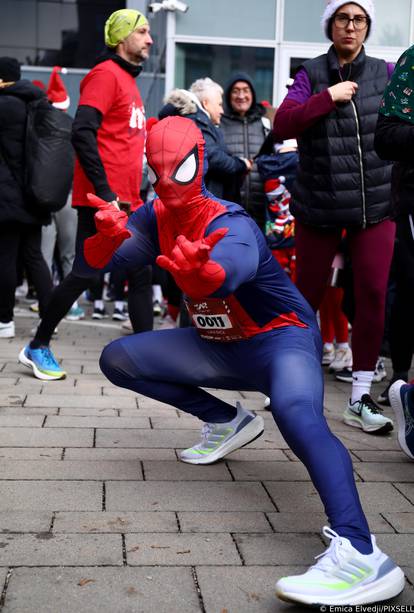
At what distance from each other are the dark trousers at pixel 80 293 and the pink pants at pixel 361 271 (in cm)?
122

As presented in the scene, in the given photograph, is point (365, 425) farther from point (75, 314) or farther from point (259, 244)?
point (75, 314)

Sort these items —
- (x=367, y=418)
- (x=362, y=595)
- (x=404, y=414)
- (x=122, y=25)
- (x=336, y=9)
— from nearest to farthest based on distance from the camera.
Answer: (x=362, y=595) → (x=404, y=414) → (x=367, y=418) → (x=336, y=9) → (x=122, y=25)

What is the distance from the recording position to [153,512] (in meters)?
3.26

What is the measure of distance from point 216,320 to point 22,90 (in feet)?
13.5

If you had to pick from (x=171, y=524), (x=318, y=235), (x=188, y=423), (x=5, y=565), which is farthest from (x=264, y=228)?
(x=5, y=565)

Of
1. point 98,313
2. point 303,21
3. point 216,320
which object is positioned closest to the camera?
point 216,320

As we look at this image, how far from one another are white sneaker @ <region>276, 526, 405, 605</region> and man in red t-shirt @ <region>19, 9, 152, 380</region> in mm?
3194

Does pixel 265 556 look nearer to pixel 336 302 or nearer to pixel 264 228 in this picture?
pixel 336 302

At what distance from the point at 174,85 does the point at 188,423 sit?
8538 mm

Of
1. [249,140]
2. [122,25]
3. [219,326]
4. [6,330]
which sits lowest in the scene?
[6,330]

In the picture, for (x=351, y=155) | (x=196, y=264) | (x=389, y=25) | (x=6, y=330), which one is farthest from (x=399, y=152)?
(x=389, y=25)

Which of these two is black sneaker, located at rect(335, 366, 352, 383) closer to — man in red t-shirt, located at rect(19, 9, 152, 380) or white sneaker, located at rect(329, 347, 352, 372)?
white sneaker, located at rect(329, 347, 352, 372)

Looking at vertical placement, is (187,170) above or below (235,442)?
above

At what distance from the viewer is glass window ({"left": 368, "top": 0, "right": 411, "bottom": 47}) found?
1234cm
